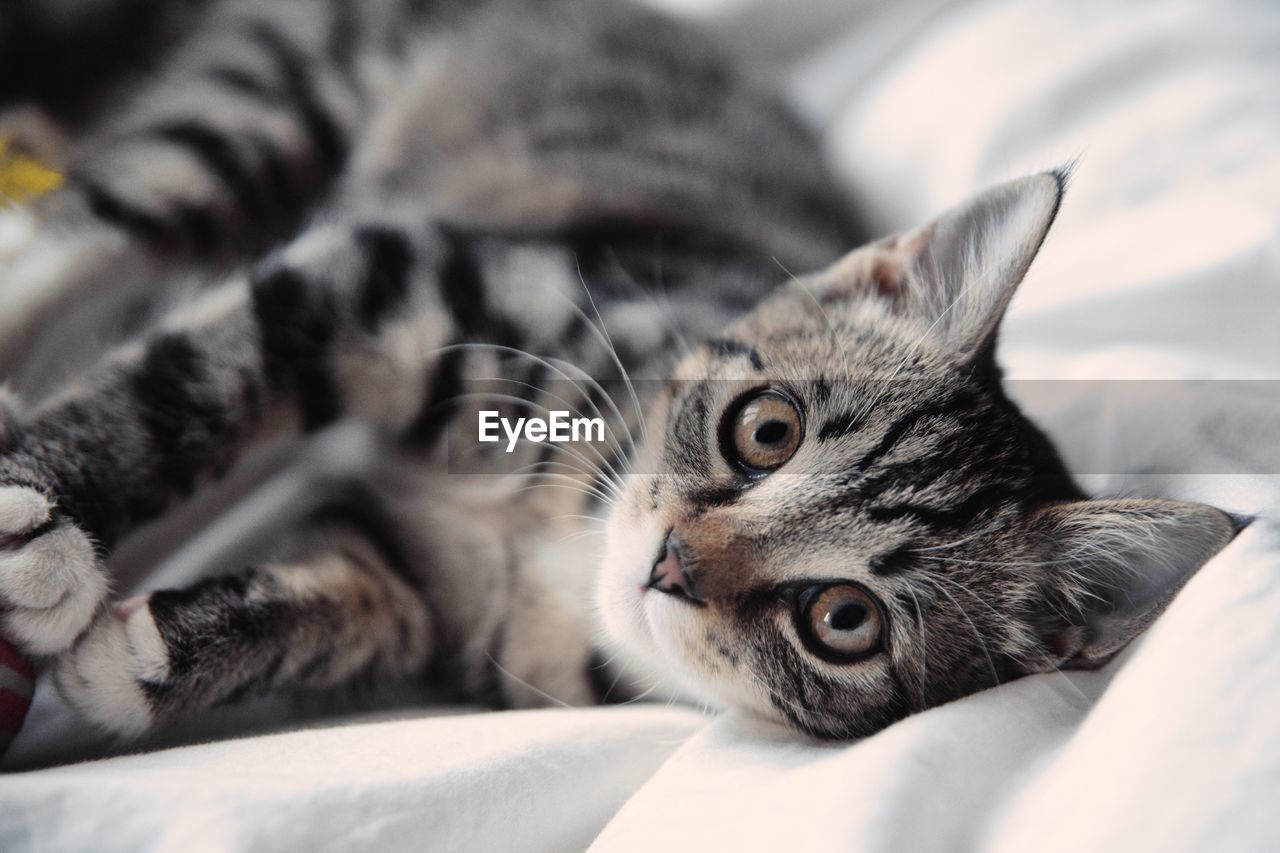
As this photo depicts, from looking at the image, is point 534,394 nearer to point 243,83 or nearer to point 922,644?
point 922,644

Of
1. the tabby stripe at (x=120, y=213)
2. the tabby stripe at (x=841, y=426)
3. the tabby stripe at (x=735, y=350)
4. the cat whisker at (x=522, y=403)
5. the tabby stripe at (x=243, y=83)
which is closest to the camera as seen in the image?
the tabby stripe at (x=841, y=426)

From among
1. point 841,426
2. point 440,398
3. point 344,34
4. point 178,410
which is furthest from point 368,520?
point 344,34

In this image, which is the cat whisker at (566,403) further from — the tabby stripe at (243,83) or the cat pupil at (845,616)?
the tabby stripe at (243,83)

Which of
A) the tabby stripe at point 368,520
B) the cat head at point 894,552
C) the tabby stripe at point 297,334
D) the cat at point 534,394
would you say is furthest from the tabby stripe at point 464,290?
the cat head at point 894,552

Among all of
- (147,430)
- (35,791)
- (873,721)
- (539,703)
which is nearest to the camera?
(35,791)

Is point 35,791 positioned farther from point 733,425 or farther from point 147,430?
point 733,425

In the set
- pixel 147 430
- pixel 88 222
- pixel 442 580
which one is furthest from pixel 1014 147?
pixel 88 222
